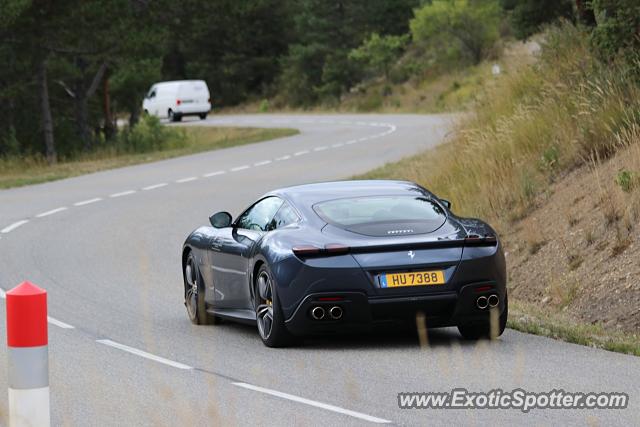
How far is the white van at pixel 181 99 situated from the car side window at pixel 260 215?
58084 mm

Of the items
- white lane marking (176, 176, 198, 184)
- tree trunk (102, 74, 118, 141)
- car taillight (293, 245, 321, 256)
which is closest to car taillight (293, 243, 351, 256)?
car taillight (293, 245, 321, 256)

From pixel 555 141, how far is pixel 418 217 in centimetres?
837

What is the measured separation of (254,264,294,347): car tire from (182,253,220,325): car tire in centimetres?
159

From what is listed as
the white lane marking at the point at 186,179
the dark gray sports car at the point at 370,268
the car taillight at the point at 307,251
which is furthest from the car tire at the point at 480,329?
the white lane marking at the point at 186,179

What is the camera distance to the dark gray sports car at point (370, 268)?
11.2 metres

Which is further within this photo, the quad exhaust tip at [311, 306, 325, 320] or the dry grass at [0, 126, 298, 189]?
the dry grass at [0, 126, 298, 189]

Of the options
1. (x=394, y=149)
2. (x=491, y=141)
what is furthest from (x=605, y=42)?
(x=394, y=149)

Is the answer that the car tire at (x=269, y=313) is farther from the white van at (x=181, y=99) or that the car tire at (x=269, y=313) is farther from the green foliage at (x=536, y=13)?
the white van at (x=181, y=99)

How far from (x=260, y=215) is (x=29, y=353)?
5.88 metres

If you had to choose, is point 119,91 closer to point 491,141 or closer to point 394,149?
point 394,149

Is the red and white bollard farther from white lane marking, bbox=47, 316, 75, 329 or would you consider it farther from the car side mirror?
white lane marking, bbox=47, 316, 75, 329

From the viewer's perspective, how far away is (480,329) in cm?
1189

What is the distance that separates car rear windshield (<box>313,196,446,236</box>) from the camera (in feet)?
38.0

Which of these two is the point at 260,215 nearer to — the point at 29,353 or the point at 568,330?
the point at 568,330
